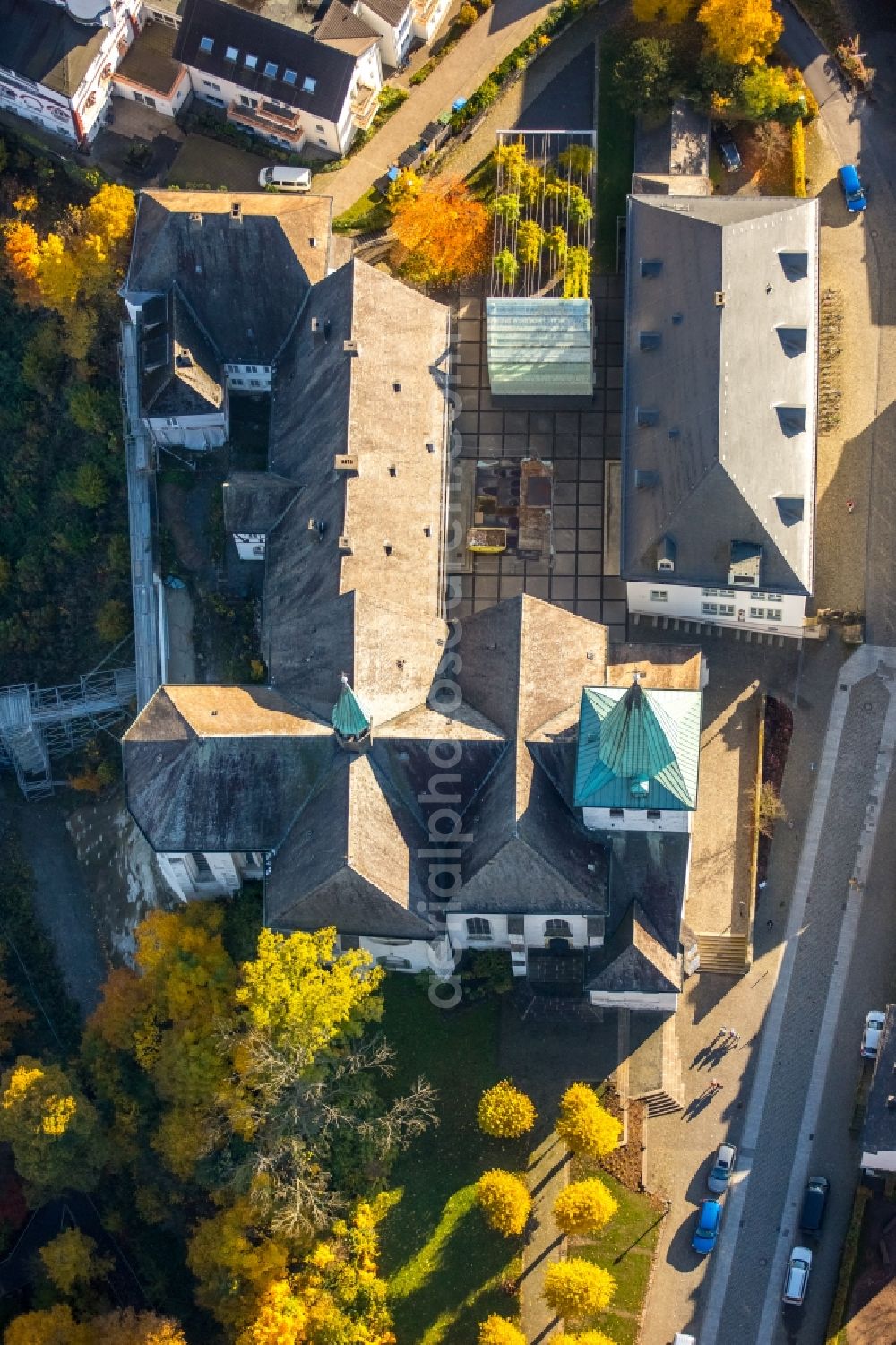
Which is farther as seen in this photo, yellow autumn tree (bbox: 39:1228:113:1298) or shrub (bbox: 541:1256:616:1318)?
yellow autumn tree (bbox: 39:1228:113:1298)

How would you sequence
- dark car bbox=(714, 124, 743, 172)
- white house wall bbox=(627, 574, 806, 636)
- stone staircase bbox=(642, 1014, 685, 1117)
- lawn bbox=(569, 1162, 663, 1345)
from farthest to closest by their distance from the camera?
dark car bbox=(714, 124, 743, 172) → white house wall bbox=(627, 574, 806, 636) → stone staircase bbox=(642, 1014, 685, 1117) → lawn bbox=(569, 1162, 663, 1345)

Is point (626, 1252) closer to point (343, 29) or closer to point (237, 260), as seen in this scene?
point (237, 260)

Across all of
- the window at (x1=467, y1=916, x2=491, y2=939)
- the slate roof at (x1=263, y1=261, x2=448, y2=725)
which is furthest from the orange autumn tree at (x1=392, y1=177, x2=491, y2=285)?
the window at (x1=467, y1=916, x2=491, y2=939)

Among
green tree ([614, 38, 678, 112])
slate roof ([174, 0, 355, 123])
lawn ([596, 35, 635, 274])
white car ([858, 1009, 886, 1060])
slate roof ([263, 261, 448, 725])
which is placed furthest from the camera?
slate roof ([174, 0, 355, 123])

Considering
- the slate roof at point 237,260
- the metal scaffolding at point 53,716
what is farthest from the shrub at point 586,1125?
the slate roof at point 237,260

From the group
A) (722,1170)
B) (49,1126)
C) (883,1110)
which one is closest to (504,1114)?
(722,1170)

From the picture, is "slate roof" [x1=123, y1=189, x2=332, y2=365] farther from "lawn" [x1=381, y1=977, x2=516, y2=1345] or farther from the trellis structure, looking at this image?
"lawn" [x1=381, y1=977, x2=516, y2=1345]
